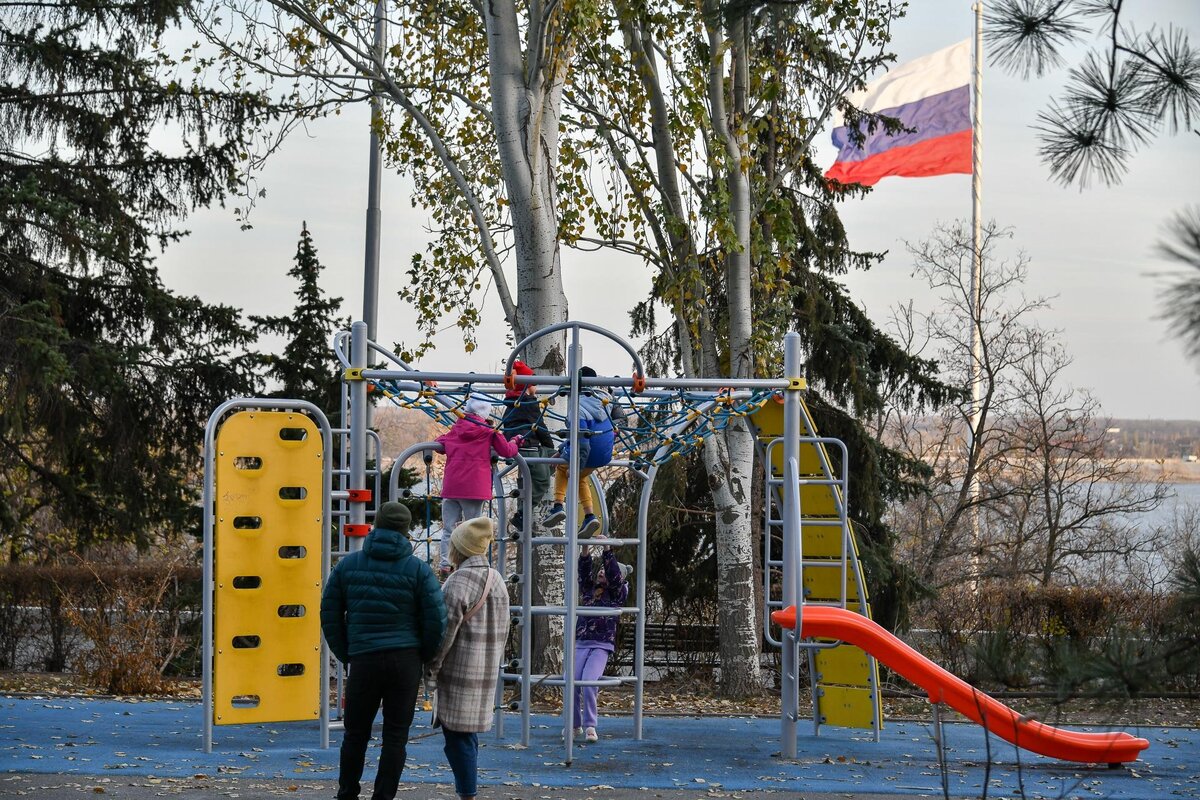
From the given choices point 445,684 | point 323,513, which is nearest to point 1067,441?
point 323,513

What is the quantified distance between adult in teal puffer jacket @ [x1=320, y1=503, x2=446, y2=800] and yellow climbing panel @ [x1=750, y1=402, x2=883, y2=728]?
13.7 feet

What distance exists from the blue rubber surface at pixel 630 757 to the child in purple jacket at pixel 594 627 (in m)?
0.27

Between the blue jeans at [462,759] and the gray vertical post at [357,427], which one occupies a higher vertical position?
the gray vertical post at [357,427]

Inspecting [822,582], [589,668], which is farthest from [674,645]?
[589,668]

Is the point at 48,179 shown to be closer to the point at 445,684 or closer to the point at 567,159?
the point at 567,159

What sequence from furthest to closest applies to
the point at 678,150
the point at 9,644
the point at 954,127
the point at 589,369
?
the point at 954,127 → the point at 9,644 → the point at 678,150 → the point at 589,369

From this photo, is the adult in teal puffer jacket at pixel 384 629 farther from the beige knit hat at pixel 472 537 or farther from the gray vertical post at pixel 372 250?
the gray vertical post at pixel 372 250

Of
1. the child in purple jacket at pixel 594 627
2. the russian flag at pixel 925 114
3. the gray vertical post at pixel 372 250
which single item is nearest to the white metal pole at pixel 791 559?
the child in purple jacket at pixel 594 627

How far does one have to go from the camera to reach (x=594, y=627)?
378 inches

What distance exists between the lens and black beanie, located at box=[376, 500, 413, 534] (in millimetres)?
6570

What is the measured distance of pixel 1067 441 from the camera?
2402cm

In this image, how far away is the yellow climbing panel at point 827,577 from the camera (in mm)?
10070

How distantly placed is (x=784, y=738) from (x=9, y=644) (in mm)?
9017

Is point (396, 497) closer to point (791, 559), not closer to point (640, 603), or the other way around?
point (640, 603)
